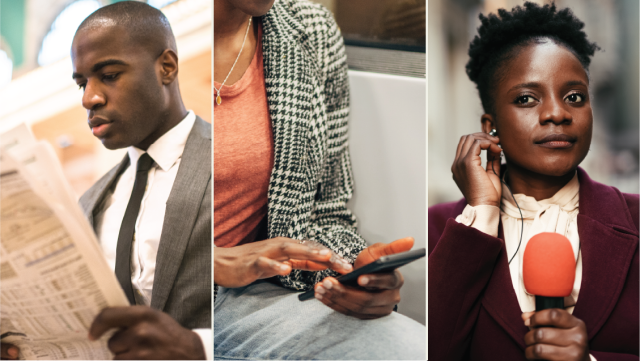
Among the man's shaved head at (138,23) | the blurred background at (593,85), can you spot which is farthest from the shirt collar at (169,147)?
the blurred background at (593,85)

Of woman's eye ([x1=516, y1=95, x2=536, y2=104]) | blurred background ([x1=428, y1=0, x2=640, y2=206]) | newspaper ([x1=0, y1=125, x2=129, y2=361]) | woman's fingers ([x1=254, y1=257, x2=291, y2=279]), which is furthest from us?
blurred background ([x1=428, y1=0, x2=640, y2=206])

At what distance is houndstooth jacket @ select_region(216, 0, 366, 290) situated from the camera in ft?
4.95

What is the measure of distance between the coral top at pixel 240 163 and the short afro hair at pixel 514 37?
0.80m

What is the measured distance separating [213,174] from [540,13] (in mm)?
1254

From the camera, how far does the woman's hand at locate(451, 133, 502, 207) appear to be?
1.59 m

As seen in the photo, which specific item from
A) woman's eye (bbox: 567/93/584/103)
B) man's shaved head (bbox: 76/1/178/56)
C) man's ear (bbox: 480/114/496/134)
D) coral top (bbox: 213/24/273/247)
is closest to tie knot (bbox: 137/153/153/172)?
coral top (bbox: 213/24/273/247)

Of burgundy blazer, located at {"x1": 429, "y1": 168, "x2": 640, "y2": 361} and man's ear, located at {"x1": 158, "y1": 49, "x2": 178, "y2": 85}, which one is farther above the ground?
man's ear, located at {"x1": 158, "y1": 49, "x2": 178, "y2": 85}

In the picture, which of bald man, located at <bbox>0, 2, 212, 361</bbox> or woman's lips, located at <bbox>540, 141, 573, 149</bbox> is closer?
bald man, located at <bbox>0, 2, 212, 361</bbox>

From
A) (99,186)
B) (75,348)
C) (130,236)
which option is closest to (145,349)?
(75,348)

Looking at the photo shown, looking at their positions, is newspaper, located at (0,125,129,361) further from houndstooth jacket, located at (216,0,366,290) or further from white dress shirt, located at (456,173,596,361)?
white dress shirt, located at (456,173,596,361)

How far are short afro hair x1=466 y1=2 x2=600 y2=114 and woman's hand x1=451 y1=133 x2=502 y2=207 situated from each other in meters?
0.13

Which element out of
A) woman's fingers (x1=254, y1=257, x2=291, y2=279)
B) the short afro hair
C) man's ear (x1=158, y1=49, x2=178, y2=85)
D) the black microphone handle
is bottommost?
the black microphone handle

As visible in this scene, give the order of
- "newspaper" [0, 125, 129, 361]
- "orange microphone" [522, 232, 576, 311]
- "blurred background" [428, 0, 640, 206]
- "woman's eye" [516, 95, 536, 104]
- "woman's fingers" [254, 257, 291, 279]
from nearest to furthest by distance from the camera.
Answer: "newspaper" [0, 125, 129, 361], "orange microphone" [522, 232, 576, 311], "woman's fingers" [254, 257, 291, 279], "woman's eye" [516, 95, 536, 104], "blurred background" [428, 0, 640, 206]

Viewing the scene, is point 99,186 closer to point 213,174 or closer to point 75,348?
point 213,174
